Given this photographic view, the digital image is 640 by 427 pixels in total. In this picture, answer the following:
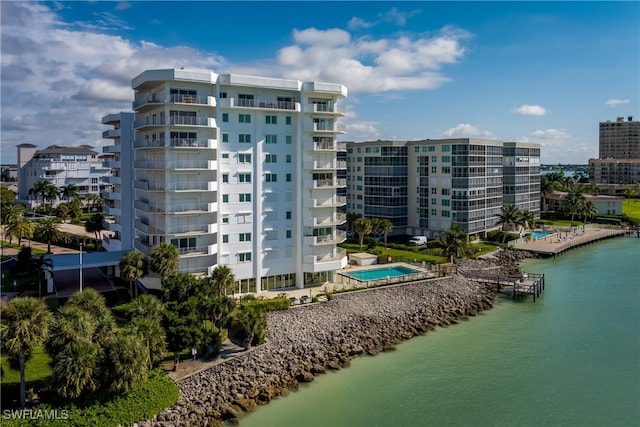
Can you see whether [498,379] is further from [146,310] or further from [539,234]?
[539,234]

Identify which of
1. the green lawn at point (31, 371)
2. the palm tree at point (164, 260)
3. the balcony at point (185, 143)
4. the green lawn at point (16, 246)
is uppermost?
the balcony at point (185, 143)

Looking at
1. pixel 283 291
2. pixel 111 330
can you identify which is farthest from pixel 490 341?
pixel 111 330

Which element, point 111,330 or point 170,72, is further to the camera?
point 170,72

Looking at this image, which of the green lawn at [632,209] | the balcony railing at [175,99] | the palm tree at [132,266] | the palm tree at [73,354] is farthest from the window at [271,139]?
the green lawn at [632,209]

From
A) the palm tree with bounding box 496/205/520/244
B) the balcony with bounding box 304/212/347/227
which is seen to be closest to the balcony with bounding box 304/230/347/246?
the balcony with bounding box 304/212/347/227

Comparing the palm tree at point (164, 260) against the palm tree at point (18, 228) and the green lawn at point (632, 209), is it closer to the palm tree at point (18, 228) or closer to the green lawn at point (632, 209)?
the palm tree at point (18, 228)

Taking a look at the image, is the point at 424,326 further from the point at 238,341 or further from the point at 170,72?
the point at 170,72
